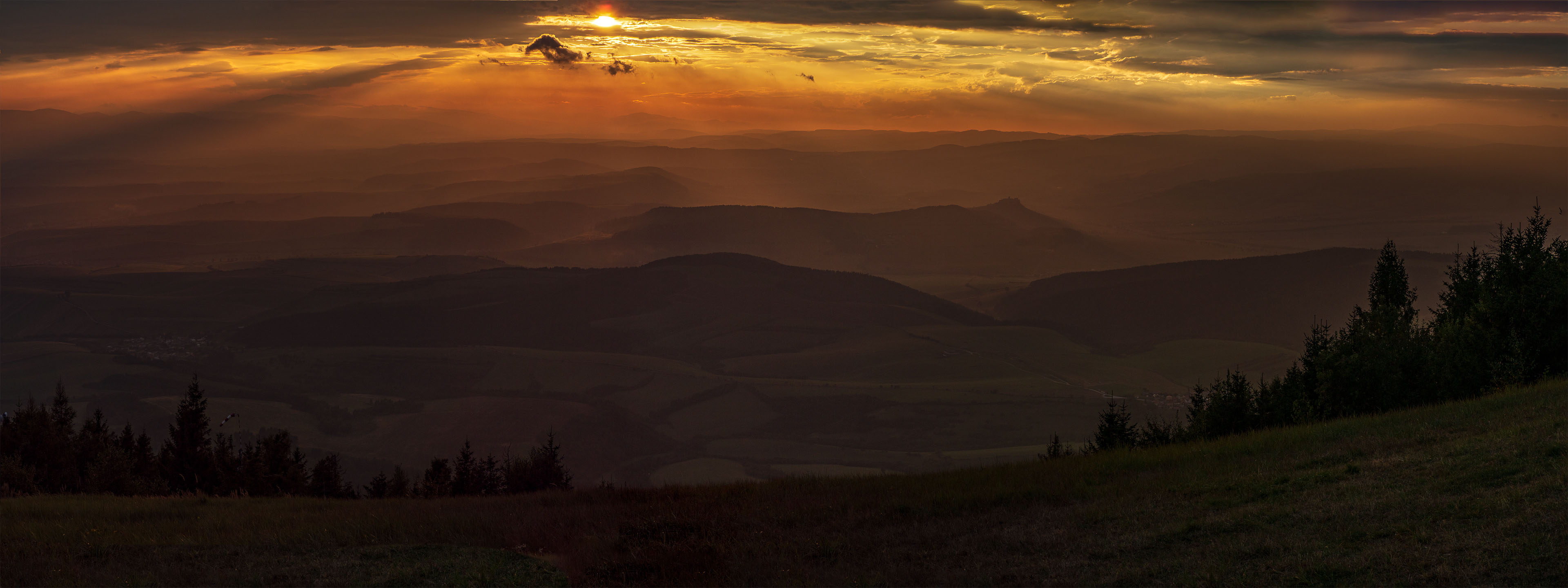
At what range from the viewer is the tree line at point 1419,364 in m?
30.0

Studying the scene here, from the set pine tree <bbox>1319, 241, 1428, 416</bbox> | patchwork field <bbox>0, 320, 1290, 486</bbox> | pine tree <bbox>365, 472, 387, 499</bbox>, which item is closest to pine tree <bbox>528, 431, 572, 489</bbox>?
pine tree <bbox>365, 472, 387, 499</bbox>

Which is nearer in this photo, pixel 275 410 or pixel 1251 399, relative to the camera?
pixel 1251 399

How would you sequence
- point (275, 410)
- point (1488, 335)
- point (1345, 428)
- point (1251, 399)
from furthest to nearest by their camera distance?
point (275, 410)
point (1251, 399)
point (1488, 335)
point (1345, 428)

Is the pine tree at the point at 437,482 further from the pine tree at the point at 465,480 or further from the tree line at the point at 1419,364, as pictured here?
the tree line at the point at 1419,364

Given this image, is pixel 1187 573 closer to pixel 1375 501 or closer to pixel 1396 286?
pixel 1375 501

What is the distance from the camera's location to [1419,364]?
3080 cm

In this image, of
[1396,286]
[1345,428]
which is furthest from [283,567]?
[1396,286]

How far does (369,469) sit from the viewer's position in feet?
479

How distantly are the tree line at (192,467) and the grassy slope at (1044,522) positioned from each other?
1277 cm

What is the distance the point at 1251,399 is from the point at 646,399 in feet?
552

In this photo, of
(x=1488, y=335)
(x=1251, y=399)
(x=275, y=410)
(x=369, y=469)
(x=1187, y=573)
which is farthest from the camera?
(x=275, y=410)

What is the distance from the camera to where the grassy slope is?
13.7m

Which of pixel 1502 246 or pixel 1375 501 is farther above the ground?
pixel 1502 246

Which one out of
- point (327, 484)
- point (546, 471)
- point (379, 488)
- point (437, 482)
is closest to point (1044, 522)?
point (546, 471)
